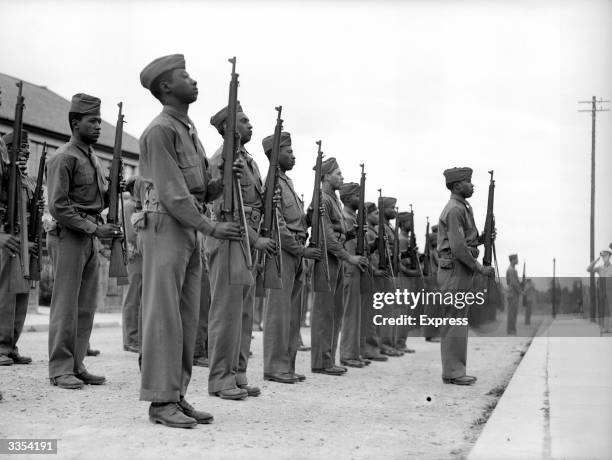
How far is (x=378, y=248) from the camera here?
465 inches

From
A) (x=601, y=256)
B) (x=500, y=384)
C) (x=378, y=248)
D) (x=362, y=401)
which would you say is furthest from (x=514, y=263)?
(x=362, y=401)

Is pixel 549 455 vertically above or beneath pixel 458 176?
beneath

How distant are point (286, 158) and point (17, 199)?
259cm

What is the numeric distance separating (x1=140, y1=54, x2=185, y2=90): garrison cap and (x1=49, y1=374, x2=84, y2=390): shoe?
273 centimetres

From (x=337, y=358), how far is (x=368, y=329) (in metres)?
0.62

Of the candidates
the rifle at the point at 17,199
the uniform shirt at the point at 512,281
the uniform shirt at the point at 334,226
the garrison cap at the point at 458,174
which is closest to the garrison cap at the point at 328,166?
the uniform shirt at the point at 334,226

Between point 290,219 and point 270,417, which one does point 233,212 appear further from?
point 290,219

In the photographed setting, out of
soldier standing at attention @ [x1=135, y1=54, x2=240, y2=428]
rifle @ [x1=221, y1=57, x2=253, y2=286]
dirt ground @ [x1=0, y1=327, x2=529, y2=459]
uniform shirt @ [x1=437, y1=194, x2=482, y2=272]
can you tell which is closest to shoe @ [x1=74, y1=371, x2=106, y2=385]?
dirt ground @ [x1=0, y1=327, x2=529, y2=459]

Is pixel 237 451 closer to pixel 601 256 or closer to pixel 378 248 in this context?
pixel 378 248

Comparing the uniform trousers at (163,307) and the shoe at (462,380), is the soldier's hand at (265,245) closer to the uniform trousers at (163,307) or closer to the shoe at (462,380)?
the uniform trousers at (163,307)

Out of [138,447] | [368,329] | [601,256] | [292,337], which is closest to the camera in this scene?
[138,447]

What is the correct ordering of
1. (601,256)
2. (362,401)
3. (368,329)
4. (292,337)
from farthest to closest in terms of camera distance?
(601,256), (368,329), (292,337), (362,401)

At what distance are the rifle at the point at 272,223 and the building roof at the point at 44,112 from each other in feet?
45.8

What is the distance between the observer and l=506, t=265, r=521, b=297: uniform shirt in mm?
20530
